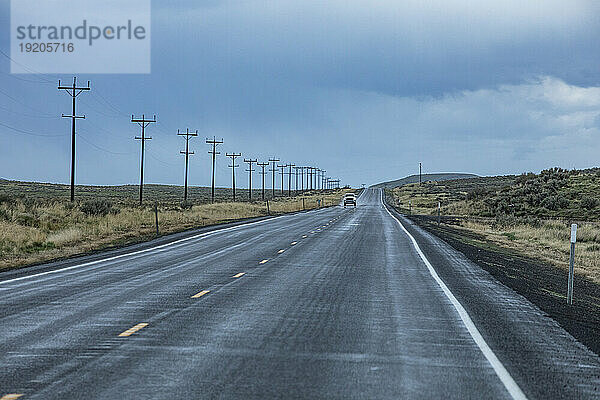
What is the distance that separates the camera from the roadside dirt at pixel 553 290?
959 cm

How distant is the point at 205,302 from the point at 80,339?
321cm

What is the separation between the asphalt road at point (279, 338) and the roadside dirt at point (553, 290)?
0.36 meters

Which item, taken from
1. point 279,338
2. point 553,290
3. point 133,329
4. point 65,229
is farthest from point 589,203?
point 133,329

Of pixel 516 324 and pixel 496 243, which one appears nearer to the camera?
pixel 516 324

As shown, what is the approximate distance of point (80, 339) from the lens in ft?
26.5

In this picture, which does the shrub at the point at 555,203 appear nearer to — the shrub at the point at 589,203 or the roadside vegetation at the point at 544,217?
the roadside vegetation at the point at 544,217

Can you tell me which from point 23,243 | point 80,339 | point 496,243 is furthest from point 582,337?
point 496,243

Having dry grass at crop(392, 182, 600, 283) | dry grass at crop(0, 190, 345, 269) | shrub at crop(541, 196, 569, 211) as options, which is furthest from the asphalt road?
shrub at crop(541, 196, 569, 211)

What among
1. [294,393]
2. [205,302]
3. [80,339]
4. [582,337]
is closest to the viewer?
[294,393]

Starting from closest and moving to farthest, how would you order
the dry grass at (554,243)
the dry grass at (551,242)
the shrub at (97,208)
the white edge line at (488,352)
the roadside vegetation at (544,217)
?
the white edge line at (488,352) < the dry grass at (554,243) < the dry grass at (551,242) < the roadside vegetation at (544,217) < the shrub at (97,208)

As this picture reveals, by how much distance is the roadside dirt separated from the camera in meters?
9.59

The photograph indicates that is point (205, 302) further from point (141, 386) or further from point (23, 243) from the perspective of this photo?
point (23, 243)

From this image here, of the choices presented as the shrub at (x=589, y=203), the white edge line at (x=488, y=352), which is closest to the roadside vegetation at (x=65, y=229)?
the white edge line at (x=488, y=352)

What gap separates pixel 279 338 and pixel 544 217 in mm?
46986
